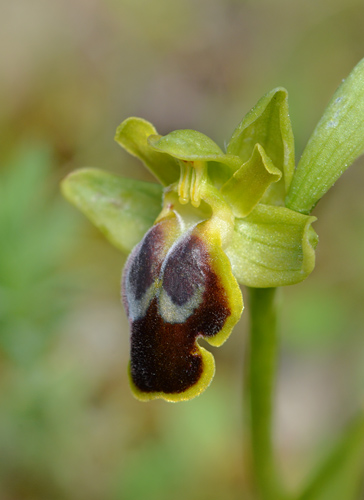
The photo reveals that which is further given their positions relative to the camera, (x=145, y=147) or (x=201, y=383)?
(x=145, y=147)

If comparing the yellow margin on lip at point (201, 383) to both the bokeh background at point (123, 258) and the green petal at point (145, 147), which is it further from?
the green petal at point (145, 147)

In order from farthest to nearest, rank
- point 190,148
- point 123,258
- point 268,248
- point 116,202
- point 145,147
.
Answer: point 123,258 → point 116,202 → point 145,147 → point 268,248 → point 190,148

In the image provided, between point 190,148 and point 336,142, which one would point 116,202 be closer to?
point 190,148

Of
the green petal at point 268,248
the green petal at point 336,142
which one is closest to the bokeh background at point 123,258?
the green petal at point 268,248

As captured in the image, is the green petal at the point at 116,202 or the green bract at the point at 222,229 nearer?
the green bract at the point at 222,229

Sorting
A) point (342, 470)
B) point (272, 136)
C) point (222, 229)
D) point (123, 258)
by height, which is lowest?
point (123, 258)

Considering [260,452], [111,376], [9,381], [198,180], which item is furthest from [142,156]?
[111,376]

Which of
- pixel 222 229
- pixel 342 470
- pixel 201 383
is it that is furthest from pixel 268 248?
pixel 342 470
